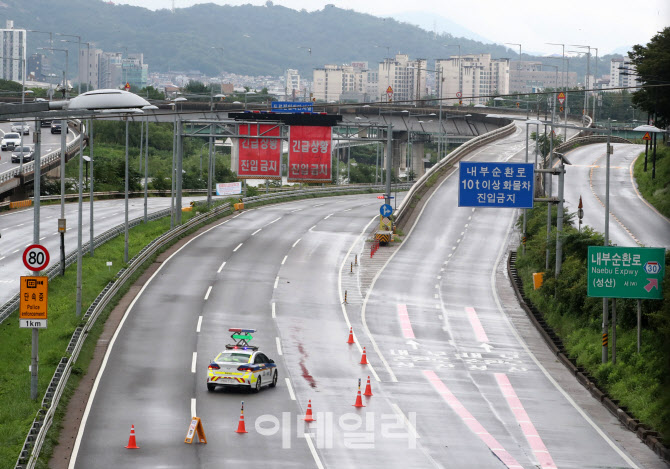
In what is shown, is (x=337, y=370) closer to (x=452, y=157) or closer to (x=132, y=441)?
(x=132, y=441)

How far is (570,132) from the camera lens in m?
144

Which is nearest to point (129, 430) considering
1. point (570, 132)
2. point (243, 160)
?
point (243, 160)

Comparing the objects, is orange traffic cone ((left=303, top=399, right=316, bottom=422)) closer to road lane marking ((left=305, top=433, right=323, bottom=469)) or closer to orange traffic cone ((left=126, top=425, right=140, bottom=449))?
road lane marking ((left=305, top=433, right=323, bottom=469))

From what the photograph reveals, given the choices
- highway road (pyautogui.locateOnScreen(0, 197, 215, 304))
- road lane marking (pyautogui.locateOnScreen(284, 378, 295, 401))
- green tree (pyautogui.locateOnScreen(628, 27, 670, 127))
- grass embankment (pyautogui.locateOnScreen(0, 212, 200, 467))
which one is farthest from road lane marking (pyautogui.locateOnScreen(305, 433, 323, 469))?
green tree (pyautogui.locateOnScreen(628, 27, 670, 127))

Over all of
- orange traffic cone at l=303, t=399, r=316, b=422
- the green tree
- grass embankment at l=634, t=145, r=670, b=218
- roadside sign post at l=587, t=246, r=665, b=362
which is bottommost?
orange traffic cone at l=303, t=399, r=316, b=422

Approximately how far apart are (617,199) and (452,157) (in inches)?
985

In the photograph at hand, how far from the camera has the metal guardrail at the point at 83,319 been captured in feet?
85.5

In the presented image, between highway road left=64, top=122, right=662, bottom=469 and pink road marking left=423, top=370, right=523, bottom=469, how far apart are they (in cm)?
8

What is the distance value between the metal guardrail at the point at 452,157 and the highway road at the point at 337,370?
9640mm

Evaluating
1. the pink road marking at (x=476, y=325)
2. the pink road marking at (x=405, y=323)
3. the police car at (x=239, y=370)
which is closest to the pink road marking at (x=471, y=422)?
the police car at (x=239, y=370)

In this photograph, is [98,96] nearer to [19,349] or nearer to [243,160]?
[19,349]

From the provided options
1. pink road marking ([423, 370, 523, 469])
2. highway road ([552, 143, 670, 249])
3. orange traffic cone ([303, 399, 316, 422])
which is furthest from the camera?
highway road ([552, 143, 670, 249])

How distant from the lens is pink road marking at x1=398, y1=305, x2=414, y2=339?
46.8 metres

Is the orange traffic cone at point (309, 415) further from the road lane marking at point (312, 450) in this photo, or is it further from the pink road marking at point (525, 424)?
the pink road marking at point (525, 424)
